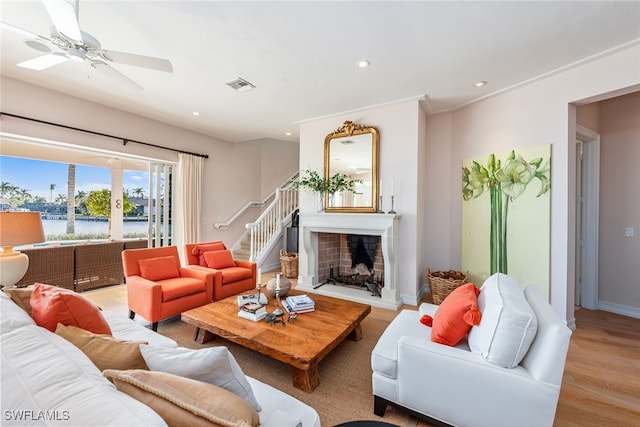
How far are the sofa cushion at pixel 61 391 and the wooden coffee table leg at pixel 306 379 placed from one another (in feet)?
4.54

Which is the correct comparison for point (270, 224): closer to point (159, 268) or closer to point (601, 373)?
point (159, 268)

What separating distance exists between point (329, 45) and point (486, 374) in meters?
2.80

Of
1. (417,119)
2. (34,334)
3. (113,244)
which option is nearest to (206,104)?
(113,244)

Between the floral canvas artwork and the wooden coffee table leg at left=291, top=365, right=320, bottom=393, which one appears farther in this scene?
Answer: the floral canvas artwork

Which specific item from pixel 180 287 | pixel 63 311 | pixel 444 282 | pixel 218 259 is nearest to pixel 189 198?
pixel 218 259

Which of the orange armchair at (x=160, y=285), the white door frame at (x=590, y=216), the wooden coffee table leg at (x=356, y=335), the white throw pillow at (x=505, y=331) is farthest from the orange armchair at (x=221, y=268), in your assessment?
the white door frame at (x=590, y=216)

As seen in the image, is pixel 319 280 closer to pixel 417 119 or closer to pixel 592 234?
pixel 417 119

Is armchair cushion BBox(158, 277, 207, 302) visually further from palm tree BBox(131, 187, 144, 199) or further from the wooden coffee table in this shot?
palm tree BBox(131, 187, 144, 199)

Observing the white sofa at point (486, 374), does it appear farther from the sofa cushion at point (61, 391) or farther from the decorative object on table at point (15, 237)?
the decorative object on table at point (15, 237)

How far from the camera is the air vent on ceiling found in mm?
3182

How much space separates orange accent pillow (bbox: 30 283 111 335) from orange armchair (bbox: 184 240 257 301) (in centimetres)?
190

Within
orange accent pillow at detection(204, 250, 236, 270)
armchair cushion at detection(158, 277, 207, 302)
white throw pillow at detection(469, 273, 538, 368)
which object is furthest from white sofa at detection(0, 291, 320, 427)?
orange accent pillow at detection(204, 250, 236, 270)

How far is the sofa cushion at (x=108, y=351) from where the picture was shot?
3.35 ft

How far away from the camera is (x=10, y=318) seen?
3.70 feet
